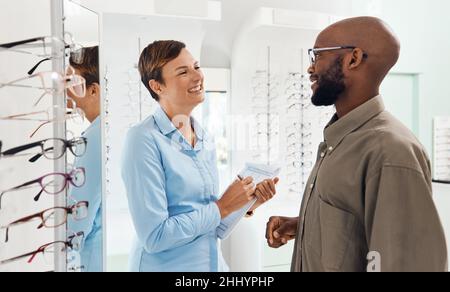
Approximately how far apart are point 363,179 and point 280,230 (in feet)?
1.51

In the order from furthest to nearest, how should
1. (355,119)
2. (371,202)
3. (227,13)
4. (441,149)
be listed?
1. (441,149)
2. (227,13)
3. (355,119)
4. (371,202)

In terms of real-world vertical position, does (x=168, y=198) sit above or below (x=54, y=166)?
below

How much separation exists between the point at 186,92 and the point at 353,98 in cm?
58

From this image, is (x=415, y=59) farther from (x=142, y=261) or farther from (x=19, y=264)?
(x=19, y=264)

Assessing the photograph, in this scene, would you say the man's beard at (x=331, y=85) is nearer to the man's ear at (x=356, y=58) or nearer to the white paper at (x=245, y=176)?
the man's ear at (x=356, y=58)

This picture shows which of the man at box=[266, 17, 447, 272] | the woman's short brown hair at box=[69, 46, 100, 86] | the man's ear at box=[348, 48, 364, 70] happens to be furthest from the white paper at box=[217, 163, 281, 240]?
the woman's short brown hair at box=[69, 46, 100, 86]

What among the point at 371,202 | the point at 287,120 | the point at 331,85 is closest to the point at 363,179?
the point at 371,202

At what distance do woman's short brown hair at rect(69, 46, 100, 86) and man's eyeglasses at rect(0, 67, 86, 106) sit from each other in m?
0.04

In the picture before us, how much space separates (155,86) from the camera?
144 cm

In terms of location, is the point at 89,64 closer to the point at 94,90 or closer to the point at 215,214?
the point at 94,90

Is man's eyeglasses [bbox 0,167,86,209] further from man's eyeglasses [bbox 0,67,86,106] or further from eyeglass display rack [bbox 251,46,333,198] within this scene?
eyeglass display rack [bbox 251,46,333,198]

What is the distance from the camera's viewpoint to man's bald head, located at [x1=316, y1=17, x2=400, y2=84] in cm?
118

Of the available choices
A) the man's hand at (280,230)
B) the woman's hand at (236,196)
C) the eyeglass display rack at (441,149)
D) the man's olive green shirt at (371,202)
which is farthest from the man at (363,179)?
the eyeglass display rack at (441,149)
